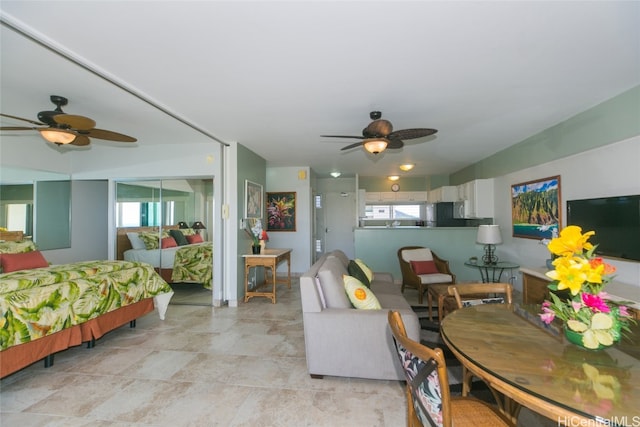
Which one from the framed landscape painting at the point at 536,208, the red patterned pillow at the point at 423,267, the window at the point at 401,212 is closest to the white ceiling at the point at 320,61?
the framed landscape painting at the point at 536,208

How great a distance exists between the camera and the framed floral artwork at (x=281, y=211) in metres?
6.36

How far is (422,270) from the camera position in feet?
14.9

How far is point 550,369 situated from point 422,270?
11.5 feet

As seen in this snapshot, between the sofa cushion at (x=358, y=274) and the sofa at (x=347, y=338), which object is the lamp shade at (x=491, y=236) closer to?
the sofa cushion at (x=358, y=274)

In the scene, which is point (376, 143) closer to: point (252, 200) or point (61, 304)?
point (252, 200)

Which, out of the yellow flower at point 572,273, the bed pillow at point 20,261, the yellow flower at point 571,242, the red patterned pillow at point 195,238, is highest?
the yellow flower at point 571,242

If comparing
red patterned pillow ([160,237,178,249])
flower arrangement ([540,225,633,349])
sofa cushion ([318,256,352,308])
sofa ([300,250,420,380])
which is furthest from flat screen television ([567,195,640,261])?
red patterned pillow ([160,237,178,249])

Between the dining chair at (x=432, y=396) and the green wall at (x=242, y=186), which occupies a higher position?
the green wall at (x=242, y=186)

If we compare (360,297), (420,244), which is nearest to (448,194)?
(420,244)

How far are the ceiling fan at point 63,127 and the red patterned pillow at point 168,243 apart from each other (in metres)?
1.96

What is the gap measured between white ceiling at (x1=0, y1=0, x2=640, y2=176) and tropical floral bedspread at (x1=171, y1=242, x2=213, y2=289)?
1947 mm

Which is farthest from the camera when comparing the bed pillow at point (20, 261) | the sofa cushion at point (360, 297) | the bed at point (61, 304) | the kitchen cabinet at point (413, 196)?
the kitchen cabinet at point (413, 196)

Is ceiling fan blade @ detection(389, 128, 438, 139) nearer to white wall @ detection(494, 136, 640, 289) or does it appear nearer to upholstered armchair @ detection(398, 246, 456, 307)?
white wall @ detection(494, 136, 640, 289)

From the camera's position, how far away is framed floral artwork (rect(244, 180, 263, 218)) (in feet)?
15.6
